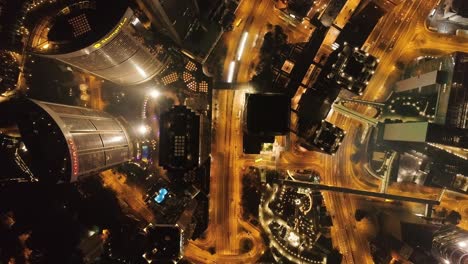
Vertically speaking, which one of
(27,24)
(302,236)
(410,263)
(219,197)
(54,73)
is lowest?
(410,263)

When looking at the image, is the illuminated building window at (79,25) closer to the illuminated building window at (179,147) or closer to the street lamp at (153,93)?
the illuminated building window at (179,147)

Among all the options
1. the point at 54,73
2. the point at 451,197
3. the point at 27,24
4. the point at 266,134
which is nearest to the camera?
the point at 27,24

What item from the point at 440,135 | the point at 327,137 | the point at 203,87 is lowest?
the point at 327,137

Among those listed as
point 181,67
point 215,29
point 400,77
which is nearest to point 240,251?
point 181,67

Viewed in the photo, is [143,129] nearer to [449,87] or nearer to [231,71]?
[231,71]

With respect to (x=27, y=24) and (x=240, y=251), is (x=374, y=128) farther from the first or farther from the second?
(x=27, y=24)

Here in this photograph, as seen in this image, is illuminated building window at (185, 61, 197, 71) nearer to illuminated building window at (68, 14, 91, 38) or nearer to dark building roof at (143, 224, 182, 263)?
illuminated building window at (68, 14, 91, 38)

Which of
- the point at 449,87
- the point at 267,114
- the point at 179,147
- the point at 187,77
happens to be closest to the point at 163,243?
the point at 179,147
